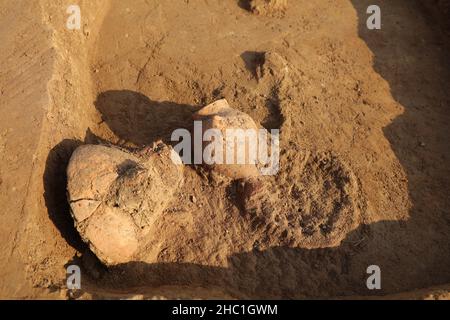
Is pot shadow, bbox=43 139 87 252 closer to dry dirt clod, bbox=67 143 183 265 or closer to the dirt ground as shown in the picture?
the dirt ground

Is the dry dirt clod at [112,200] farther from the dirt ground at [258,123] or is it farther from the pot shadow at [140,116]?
the pot shadow at [140,116]

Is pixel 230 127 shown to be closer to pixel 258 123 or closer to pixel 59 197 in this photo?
pixel 258 123

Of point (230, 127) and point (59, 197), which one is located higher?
point (230, 127)

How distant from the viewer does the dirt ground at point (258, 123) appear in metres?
3.29

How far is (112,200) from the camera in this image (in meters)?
3.15

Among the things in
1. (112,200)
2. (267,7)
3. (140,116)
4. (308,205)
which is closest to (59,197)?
(112,200)

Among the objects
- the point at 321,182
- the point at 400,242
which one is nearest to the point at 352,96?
the point at 321,182

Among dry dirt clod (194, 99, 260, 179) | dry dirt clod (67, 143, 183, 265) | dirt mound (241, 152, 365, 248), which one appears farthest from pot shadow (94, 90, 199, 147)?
dirt mound (241, 152, 365, 248)

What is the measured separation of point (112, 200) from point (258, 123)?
1.74 m

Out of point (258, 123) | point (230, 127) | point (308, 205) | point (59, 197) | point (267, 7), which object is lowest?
point (308, 205)

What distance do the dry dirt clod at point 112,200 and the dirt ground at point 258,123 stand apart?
21 cm

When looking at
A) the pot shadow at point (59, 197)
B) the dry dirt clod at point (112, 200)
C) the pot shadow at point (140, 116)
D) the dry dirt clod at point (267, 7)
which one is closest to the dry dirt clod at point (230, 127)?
the pot shadow at point (140, 116)

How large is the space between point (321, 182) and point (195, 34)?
2282 mm

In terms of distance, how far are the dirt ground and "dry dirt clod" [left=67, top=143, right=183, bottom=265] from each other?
0.68ft
